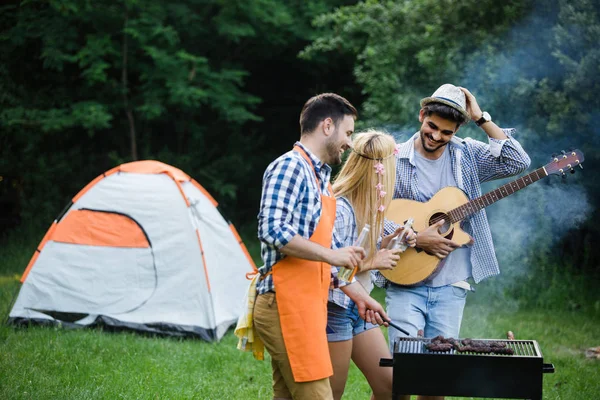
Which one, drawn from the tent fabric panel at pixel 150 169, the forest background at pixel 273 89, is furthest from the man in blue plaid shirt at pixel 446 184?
the tent fabric panel at pixel 150 169

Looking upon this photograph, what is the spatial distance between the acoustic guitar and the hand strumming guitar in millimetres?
29

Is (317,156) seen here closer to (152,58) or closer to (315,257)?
(315,257)

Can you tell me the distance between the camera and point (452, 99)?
3.74 m

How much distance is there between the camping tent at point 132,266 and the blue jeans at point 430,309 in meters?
2.93

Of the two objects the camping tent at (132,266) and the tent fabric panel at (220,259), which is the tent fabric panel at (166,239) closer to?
the camping tent at (132,266)

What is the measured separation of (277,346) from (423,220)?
132 centimetres

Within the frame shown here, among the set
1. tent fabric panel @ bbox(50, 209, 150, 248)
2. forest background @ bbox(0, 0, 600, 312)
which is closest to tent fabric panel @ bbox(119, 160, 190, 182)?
tent fabric panel @ bbox(50, 209, 150, 248)

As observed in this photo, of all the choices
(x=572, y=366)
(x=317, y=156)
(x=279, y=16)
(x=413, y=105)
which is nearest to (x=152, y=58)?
(x=279, y=16)

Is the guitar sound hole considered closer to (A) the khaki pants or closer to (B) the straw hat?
(B) the straw hat

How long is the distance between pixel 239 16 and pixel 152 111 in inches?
85.4

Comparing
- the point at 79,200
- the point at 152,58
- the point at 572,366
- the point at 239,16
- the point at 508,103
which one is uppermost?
the point at 239,16

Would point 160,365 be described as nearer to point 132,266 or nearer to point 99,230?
point 132,266

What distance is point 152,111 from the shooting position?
11.4 metres

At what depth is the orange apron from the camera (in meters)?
2.91
